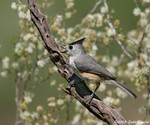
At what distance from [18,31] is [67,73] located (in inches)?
210

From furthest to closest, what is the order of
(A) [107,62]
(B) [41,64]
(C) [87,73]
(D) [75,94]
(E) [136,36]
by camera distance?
(E) [136,36]
(A) [107,62]
(B) [41,64]
(C) [87,73]
(D) [75,94]

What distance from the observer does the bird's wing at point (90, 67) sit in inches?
213

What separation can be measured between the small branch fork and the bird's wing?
27 cm

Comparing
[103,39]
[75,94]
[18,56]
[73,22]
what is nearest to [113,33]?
[103,39]

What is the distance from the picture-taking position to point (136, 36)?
287 inches

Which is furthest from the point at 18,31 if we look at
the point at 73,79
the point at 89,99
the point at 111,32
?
the point at 89,99

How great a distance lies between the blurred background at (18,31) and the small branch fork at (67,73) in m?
3.85

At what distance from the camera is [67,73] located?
5.14 metres

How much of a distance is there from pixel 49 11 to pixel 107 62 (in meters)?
4.31

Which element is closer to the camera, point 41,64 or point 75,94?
point 75,94

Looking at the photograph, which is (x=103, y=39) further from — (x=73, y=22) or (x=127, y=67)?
(x=73, y=22)

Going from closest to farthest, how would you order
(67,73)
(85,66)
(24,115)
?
(67,73) < (85,66) < (24,115)

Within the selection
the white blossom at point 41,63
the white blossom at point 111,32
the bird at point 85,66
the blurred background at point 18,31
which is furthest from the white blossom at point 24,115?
the blurred background at point 18,31

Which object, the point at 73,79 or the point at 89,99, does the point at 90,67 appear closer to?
the point at 73,79
